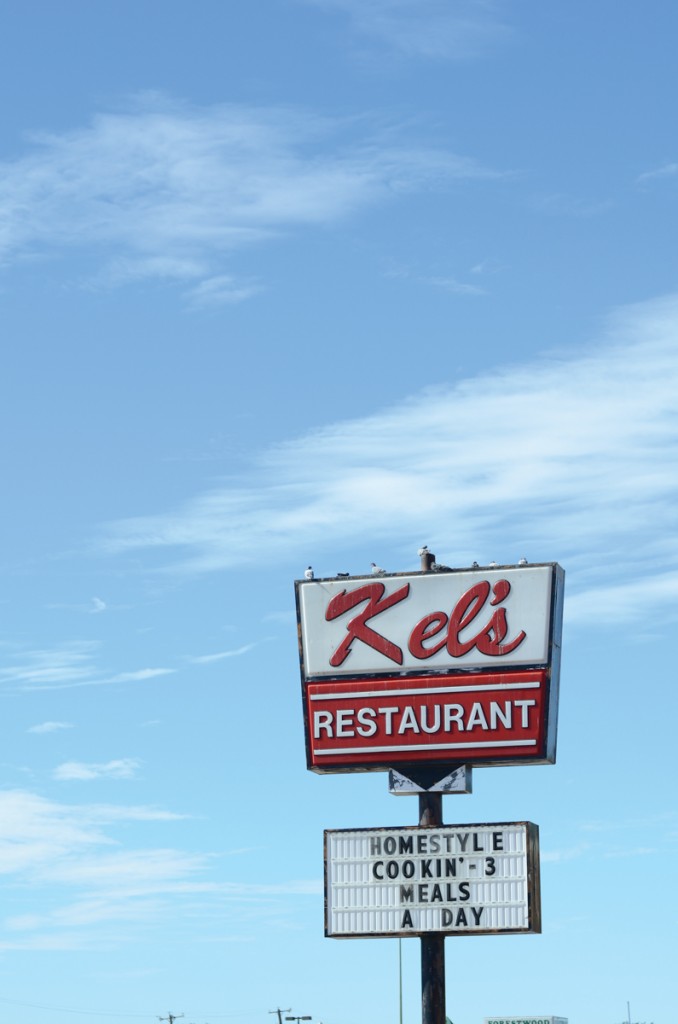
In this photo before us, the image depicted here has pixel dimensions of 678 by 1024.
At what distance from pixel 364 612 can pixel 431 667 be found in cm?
166

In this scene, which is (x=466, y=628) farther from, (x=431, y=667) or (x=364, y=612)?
(x=364, y=612)

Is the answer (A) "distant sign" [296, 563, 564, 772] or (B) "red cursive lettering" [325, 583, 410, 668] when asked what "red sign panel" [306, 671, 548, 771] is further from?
(B) "red cursive lettering" [325, 583, 410, 668]

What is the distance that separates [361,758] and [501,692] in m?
2.88

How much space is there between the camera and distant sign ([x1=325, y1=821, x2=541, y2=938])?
3378 centimetres

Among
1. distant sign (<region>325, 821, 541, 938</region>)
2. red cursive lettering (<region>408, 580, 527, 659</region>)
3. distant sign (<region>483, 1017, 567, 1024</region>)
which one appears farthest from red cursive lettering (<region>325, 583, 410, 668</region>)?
distant sign (<region>483, 1017, 567, 1024</region>)

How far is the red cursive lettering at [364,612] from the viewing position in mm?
35500

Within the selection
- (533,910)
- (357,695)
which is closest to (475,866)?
(533,910)

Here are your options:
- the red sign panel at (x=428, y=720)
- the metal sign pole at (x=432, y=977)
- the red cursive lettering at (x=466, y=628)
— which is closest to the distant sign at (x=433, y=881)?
the metal sign pole at (x=432, y=977)

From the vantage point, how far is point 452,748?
34594mm

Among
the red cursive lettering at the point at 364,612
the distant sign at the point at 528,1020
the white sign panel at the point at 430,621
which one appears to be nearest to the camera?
the white sign panel at the point at 430,621

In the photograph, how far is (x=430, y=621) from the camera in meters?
35.2

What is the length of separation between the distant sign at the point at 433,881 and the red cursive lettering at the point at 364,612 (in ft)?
10.7

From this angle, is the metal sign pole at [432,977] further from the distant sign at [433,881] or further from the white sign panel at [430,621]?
the white sign panel at [430,621]

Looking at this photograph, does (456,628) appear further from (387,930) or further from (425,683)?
(387,930)
